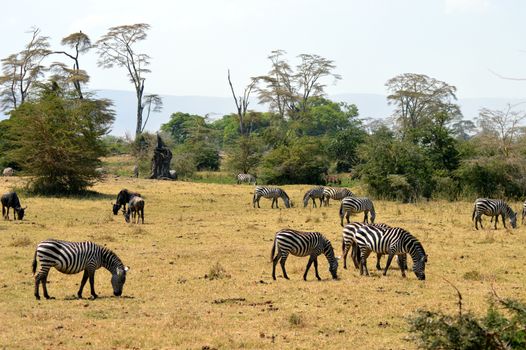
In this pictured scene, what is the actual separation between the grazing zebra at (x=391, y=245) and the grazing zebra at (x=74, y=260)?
5080 mm

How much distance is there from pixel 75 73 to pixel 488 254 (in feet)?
154

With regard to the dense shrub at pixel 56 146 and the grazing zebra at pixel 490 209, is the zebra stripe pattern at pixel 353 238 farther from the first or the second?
the dense shrub at pixel 56 146

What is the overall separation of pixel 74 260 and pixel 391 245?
21.0 ft

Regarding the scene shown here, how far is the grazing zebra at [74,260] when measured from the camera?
12.4 metres

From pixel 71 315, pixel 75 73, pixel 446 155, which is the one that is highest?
pixel 75 73

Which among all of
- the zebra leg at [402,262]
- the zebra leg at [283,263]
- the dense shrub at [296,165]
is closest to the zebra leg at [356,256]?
the zebra leg at [402,262]

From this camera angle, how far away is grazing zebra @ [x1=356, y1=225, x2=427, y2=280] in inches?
586

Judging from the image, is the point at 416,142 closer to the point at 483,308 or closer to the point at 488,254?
the point at 488,254

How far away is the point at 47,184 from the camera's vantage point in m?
35.3

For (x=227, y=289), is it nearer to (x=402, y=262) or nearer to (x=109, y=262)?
(x=109, y=262)

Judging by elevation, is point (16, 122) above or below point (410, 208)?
above

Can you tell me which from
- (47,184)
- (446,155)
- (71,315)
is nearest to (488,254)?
(71,315)

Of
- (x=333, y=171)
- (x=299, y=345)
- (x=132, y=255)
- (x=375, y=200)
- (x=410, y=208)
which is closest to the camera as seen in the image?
(x=299, y=345)

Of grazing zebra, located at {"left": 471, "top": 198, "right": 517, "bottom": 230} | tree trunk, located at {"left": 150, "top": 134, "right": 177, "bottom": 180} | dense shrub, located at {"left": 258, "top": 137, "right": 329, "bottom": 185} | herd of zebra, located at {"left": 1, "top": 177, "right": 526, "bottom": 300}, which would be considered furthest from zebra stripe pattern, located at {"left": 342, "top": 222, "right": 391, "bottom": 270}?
tree trunk, located at {"left": 150, "top": 134, "right": 177, "bottom": 180}
